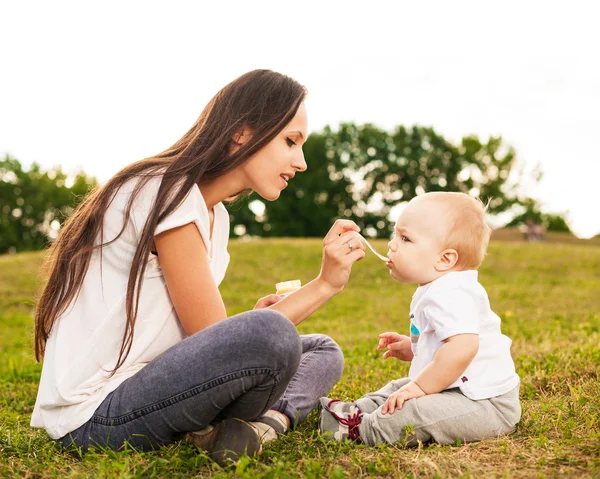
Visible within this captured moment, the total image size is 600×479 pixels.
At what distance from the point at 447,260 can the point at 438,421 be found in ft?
2.27

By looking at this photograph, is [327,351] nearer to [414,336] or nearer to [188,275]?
[414,336]

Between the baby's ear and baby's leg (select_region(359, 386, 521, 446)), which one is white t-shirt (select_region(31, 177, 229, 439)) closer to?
baby's leg (select_region(359, 386, 521, 446))

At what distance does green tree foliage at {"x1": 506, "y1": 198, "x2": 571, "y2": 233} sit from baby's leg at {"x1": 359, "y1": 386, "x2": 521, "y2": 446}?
142 feet

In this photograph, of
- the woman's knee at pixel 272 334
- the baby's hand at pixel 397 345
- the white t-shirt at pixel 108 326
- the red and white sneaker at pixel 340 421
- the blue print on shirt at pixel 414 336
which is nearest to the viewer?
the woman's knee at pixel 272 334

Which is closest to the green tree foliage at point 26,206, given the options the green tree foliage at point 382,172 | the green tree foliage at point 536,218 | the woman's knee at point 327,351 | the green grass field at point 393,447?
the green tree foliage at point 382,172

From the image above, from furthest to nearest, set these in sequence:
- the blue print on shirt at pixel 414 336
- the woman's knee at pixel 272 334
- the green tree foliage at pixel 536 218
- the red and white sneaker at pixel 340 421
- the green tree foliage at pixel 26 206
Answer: the green tree foliage at pixel 536 218 < the green tree foliage at pixel 26 206 < the blue print on shirt at pixel 414 336 < the red and white sneaker at pixel 340 421 < the woman's knee at pixel 272 334

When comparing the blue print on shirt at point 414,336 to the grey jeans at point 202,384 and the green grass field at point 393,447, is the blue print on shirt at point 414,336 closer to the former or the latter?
the green grass field at point 393,447

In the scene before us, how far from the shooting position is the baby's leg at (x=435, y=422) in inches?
103

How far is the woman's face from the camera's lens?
9.16ft

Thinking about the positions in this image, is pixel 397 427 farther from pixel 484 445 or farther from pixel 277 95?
pixel 277 95

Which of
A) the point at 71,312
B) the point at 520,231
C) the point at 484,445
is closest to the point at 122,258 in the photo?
the point at 71,312

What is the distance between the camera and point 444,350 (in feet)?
8.37

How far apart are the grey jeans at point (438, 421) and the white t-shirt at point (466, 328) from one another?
0.17 feet

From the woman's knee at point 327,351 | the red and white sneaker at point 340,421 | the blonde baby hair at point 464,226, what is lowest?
the red and white sneaker at point 340,421
